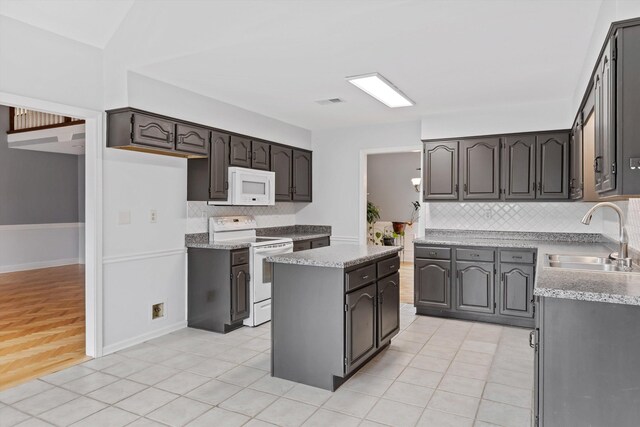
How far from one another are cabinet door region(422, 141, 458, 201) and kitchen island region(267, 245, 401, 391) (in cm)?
211

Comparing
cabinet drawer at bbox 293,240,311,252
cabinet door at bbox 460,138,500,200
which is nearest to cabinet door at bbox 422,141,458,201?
cabinet door at bbox 460,138,500,200

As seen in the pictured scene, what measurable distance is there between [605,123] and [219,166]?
3.49 m

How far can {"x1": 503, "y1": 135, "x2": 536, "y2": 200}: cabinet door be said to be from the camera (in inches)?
185

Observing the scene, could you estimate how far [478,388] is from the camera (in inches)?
118

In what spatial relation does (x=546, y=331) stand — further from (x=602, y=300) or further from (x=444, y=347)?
(x=444, y=347)

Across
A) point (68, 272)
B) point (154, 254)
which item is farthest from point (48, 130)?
point (154, 254)

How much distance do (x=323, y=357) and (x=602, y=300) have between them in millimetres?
1800

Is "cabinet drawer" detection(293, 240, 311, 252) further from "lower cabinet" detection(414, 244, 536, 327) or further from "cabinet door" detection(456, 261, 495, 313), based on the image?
"cabinet door" detection(456, 261, 495, 313)

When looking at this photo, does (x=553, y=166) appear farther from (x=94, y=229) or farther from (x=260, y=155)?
(x=94, y=229)

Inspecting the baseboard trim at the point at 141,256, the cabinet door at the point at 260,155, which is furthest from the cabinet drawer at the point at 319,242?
the baseboard trim at the point at 141,256

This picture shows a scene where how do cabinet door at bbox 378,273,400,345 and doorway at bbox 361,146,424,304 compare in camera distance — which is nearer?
cabinet door at bbox 378,273,400,345

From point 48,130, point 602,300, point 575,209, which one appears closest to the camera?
point 602,300

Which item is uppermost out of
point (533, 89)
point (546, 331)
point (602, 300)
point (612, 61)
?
point (533, 89)

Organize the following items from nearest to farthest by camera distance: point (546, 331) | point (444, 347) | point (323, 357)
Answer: point (546, 331) → point (323, 357) → point (444, 347)
